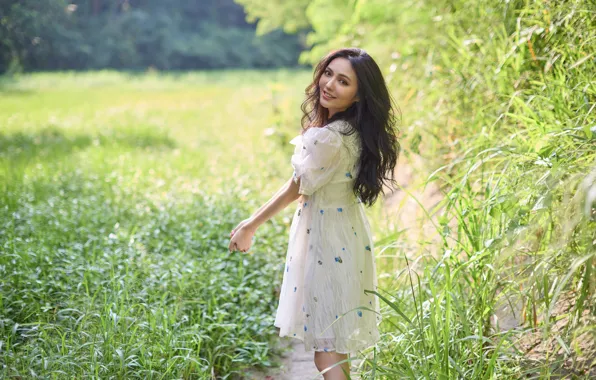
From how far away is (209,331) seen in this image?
3.35m

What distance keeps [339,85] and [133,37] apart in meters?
15.1

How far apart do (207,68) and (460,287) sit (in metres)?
31.0

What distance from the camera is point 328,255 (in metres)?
2.55

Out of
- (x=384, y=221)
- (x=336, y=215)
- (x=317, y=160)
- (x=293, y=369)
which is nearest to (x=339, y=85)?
(x=317, y=160)

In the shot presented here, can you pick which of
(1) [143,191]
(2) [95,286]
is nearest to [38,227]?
(2) [95,286]

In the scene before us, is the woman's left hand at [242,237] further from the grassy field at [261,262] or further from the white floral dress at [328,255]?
the grassy field at [261,262]

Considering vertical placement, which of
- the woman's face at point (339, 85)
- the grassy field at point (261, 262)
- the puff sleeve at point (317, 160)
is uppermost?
the woman's face at point (339, 85)

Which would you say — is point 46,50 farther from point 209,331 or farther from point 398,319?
point 398,319

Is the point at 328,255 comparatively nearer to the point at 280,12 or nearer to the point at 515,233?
the point at 515,233

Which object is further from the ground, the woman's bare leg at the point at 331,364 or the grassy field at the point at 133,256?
the woman's bare leg at the point at 331,364

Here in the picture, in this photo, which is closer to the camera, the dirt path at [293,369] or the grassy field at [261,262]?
the grassy field at [261,262]

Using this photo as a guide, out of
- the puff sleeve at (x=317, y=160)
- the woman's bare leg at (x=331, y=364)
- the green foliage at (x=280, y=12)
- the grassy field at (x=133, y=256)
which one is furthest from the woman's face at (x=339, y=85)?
the green foliage at (x=280, y=12)

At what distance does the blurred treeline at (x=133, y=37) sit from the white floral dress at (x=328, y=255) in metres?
5.29

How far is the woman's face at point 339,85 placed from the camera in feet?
8.48
